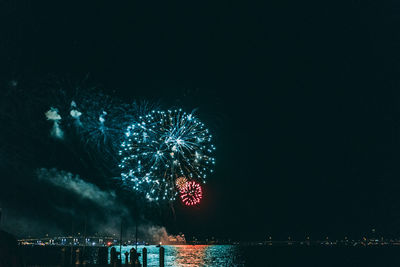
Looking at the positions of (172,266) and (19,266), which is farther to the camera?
(172,266)

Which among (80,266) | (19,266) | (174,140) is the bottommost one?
(80,266)

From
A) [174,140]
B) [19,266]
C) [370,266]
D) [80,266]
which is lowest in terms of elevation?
[370,266]

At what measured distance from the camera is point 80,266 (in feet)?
74.5

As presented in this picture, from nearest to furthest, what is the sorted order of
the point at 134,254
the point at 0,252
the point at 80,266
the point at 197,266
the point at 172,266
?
the point at 0,252
the point at 80,266
the point at 134,254
the point at 172,266
the point at 197,266

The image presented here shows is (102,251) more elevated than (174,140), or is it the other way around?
(174,140)

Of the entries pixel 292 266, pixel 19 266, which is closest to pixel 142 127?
pixel 19 266

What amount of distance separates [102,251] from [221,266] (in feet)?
172

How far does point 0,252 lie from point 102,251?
1882cm

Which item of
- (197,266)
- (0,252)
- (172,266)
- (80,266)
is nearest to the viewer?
(0,252)

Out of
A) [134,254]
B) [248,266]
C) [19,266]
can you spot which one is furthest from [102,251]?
[248,266]

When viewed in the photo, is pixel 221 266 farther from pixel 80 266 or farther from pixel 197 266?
pixel 80 266

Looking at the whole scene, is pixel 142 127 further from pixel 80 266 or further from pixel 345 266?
pixel 345 266

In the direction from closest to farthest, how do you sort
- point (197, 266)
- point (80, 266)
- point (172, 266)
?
point (80, 266)
point (172, 266)
point (197, 266)

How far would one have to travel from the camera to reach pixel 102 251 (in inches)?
1009
